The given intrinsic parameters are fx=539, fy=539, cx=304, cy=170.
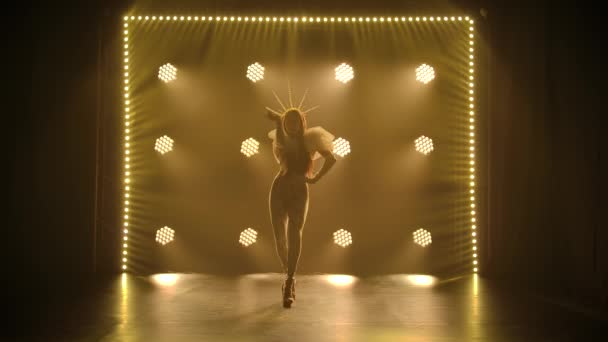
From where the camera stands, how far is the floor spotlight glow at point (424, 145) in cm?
474

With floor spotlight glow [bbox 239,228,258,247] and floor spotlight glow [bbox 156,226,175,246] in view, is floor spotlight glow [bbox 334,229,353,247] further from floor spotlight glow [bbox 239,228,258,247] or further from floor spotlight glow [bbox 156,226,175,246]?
floor spotlight glow [bbox 156,226,175,246]

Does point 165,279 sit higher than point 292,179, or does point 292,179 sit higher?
point 292,179

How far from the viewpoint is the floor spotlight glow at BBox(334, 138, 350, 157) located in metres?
4.72

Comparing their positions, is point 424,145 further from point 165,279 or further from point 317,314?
point 165,279

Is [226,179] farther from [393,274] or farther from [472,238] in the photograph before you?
[472,238]

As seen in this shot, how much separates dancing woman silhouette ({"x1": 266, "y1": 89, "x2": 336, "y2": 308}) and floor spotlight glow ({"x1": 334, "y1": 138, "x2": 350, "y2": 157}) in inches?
52.2

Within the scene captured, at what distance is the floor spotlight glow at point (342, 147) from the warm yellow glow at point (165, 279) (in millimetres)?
1721

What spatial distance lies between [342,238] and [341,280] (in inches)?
19.7

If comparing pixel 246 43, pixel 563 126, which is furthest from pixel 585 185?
pixel 246 43

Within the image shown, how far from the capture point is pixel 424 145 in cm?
474

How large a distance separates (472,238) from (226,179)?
2.20 m

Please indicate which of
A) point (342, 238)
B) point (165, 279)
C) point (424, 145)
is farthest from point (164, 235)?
point (424, 145)

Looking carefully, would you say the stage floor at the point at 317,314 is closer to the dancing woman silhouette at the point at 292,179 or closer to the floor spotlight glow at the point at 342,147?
the dancing woman silhouette at the point at 292,179

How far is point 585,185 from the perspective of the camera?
11.4 feet
